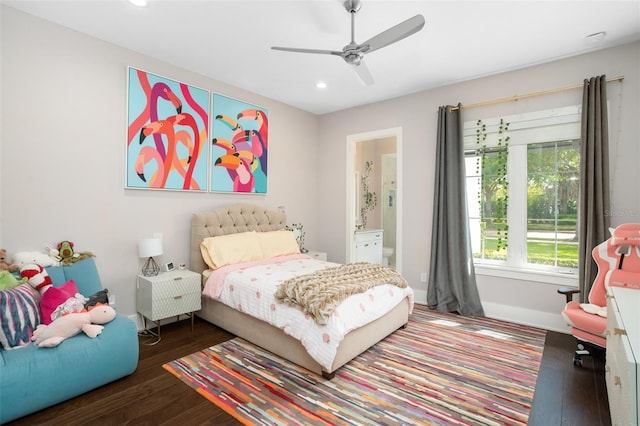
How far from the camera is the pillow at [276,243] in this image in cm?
394

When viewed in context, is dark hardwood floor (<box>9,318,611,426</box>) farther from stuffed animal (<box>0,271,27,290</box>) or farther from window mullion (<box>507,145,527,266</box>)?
window mullion (<box>507,145,527,266</box>)

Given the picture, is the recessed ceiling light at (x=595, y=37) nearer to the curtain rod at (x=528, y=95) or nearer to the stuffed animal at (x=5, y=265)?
the curtain rod at (x=528, y=95)

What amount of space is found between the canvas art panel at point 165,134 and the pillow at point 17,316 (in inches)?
51.2

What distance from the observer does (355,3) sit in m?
2.34

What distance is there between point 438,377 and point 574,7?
3.05 meters

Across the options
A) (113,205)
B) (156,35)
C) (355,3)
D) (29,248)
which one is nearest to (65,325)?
(29,248)

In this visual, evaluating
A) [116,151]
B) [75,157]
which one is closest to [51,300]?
[75,157]

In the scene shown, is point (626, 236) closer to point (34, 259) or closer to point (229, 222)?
point (229, 222)

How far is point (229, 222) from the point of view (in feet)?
12.8

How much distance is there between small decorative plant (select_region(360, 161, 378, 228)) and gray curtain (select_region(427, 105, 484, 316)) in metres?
2.53

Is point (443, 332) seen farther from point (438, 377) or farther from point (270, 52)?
point (270, 52)

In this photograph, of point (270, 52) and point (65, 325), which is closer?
point (65, 325)

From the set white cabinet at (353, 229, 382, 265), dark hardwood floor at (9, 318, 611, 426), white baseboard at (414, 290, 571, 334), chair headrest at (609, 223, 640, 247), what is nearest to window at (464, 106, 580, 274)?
white baseboard at (414, 290, 571, 334)

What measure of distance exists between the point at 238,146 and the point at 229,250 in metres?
1.41
